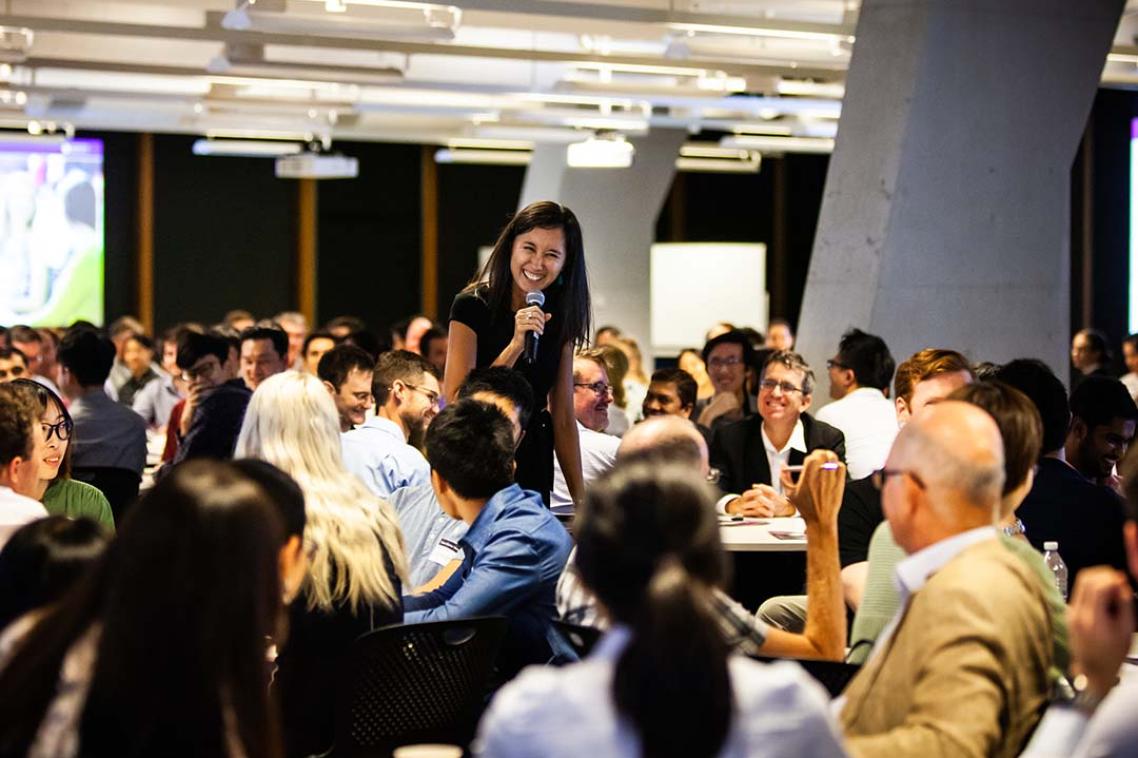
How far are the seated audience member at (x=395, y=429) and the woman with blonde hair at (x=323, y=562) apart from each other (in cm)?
156

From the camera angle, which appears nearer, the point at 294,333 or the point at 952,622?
the point at 952,622

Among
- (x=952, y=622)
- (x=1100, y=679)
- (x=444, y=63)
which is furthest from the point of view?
(x=444, y=63)

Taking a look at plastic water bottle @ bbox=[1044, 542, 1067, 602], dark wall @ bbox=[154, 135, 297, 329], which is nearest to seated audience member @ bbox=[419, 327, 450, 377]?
plastic water bottle @ bbox=[1044, 542, 1067, 602]

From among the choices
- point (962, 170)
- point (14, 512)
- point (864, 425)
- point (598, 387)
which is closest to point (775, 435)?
point (864, 425)

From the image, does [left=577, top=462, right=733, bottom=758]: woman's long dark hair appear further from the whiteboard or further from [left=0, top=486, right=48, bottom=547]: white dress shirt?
the whiteboard

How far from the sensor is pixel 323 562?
3068 mm

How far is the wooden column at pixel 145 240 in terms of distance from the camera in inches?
702

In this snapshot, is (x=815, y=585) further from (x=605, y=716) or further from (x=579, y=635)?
(x=605, y=716)

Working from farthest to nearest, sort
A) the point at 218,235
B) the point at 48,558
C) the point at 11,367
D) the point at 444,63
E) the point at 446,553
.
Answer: the point at 218,235 → the point at 444,63 → the point at 11,367 → the point at 446,553 → the point at 48,558

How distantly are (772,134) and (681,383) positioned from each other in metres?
9.43

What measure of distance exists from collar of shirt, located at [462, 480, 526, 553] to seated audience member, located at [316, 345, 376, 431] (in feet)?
8.69

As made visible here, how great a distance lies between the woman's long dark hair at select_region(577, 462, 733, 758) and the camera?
1.58 metres

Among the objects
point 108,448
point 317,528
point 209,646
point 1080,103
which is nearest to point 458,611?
point 317,528

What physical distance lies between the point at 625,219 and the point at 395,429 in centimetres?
1063
